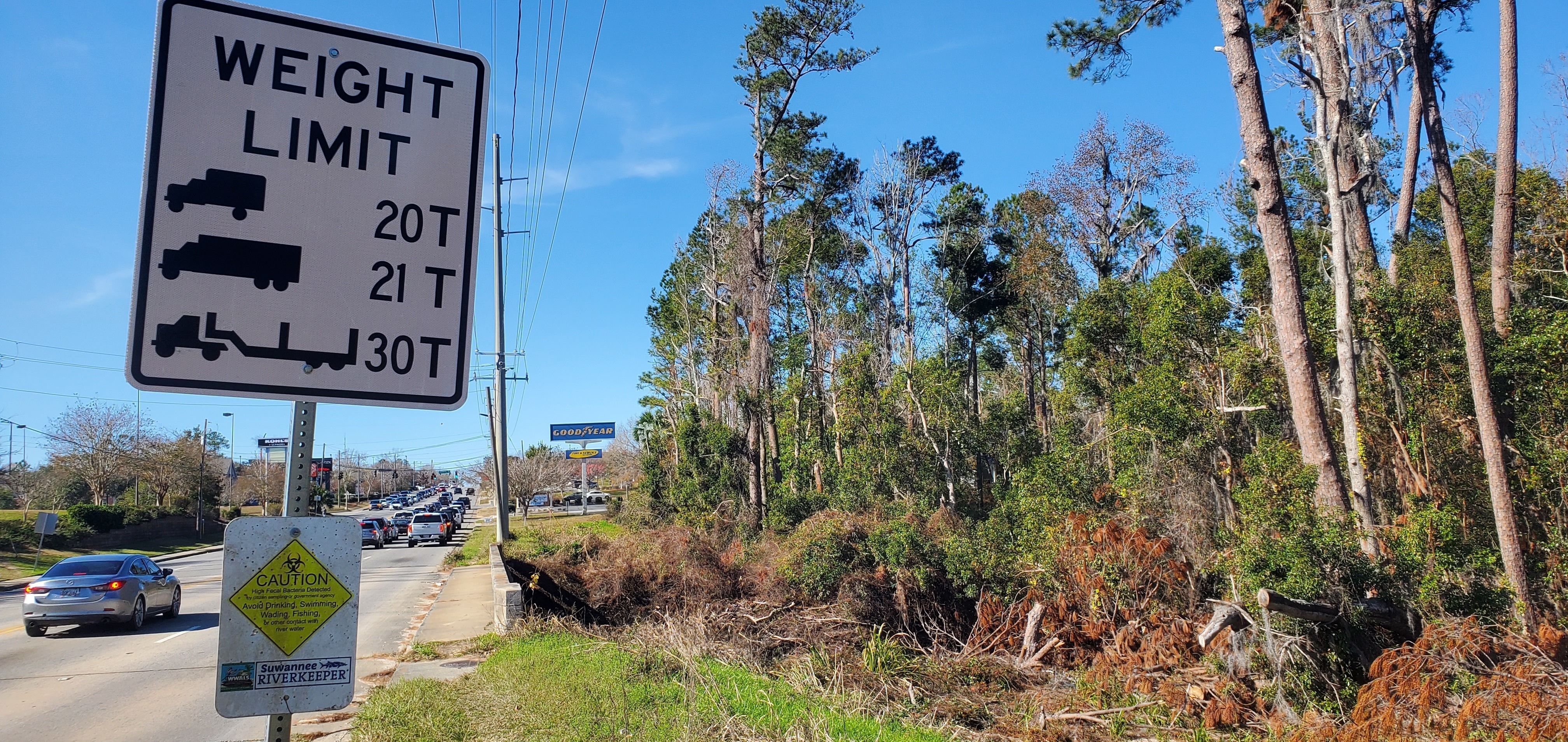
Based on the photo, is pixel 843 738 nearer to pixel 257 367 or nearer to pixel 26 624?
pixel 257 367

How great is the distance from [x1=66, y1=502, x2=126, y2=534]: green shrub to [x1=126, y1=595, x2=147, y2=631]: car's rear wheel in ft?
92.3

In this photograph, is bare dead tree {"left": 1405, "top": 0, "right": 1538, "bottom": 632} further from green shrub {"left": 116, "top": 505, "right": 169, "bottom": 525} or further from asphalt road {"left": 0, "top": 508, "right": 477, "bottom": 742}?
green shrub {"left": 116, "top": 505, "right": 169, "bottom": 525}

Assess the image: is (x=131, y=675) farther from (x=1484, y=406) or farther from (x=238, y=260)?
(x=1484, y=406)

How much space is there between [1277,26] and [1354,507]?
28.9 ft

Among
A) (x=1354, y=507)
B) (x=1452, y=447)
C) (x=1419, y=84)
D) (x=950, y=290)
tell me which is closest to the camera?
(x=1354, y=507)

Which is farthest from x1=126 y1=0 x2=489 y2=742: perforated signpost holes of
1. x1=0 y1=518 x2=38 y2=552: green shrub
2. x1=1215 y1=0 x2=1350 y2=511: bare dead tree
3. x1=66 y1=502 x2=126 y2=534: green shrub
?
x1=66 y1=502 x2=126 y2=534: green shrub

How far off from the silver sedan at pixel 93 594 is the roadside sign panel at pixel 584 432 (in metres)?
68.9

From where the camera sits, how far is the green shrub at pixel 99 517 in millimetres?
38844

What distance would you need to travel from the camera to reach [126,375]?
7.39 feet

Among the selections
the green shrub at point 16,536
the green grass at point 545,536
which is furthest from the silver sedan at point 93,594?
the green shrub at point 16,536

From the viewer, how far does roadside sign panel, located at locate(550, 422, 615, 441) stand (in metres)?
86.9

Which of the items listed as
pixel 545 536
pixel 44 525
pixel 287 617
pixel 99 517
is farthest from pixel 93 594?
pixel 99 517

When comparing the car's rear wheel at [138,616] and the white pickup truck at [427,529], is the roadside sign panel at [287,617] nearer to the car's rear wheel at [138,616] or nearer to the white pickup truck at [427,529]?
the car's rear wheel at [138,616]

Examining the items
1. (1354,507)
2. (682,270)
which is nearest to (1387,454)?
(1354,507)
